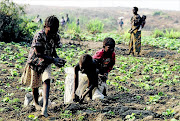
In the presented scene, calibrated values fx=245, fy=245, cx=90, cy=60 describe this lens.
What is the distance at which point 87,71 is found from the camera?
4.02m

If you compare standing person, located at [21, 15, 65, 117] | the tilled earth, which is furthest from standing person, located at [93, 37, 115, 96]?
standing person, located at [21, 15, 65, 117]

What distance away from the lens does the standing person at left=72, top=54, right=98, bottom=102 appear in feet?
12.5

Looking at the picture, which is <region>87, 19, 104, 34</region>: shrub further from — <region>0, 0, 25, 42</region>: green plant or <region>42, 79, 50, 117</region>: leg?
<region>42, 79, 50, 117</region>: leg

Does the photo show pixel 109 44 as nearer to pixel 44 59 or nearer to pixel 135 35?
pixel 44 59

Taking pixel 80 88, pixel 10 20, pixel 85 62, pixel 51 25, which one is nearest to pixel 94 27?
pixel 10 20

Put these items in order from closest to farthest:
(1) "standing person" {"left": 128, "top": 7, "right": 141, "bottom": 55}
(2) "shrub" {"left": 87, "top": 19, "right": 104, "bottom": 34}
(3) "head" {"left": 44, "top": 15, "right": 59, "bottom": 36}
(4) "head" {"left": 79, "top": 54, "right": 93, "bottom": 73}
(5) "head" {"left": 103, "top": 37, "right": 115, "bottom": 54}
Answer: (3) "head" {"left": 44, "top": 15, "right": 59, "bottom": 36} < (4) "head" {"left": 79, "top": 54, "right": 93, "bottom": 73} < (5) "head" {"left": 103, "top": 37, "right": 115, "bottom": 54} < (1) "standing person" {"left": 128, "top": 7, "right": 141, "bottom": 55} < (2) "shrub" {"left": 87, "top": 19, "right": 104, "bottom": 34}

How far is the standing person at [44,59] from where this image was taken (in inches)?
131

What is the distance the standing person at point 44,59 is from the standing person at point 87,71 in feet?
1.47

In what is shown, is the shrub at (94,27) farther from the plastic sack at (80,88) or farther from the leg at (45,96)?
the leg at (45,96)

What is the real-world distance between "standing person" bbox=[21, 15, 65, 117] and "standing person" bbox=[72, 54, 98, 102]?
45cm

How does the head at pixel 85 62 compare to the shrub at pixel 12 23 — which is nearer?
the head at pixel 85 62

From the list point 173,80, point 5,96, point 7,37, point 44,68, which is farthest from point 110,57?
point 7,37

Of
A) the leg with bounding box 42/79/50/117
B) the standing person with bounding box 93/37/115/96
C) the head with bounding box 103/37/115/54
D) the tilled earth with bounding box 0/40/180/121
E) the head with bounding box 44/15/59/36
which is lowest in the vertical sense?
the tilled earth with bounding box 0/40/180/121

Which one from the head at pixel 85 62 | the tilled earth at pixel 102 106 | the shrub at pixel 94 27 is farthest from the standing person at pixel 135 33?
the shrub at pixel 94 27
